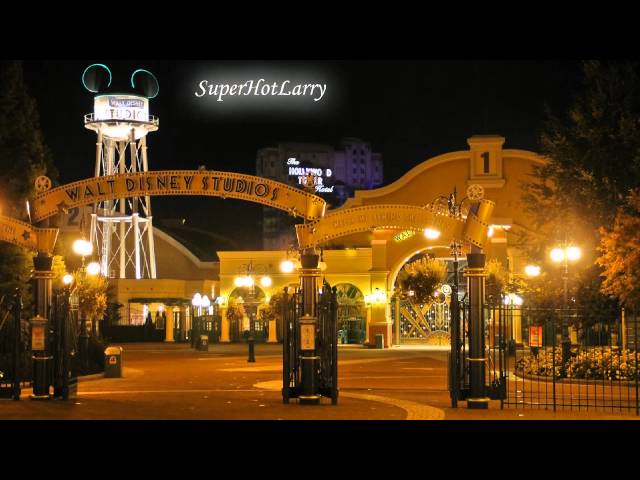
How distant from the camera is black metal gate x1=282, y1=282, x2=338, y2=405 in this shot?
2164cm

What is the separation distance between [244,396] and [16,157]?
46.4ft

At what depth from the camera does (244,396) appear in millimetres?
23719

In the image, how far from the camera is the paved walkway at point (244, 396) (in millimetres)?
19609

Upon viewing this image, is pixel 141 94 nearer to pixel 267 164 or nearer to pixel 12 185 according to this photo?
pixel 12 185

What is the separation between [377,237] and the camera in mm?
55375

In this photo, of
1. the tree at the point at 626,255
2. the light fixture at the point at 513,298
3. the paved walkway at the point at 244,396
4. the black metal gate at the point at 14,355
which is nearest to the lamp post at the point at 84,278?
the paved walkway at the point at 244,396

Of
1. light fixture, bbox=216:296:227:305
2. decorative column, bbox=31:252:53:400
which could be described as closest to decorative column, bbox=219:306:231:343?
light fixture, bbox=216:296:227:305

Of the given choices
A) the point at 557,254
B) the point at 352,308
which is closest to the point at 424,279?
the point at 352,308

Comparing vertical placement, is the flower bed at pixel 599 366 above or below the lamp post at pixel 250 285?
below

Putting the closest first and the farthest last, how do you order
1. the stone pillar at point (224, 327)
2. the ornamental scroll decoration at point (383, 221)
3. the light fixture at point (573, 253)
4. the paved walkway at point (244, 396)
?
1. the paved walkway at point (244, 396)
2. the ornamental scroll decoration at point (383, 221)
3. the light fixture at point (573, 253)
4. the stone pillar at point (224, 327)

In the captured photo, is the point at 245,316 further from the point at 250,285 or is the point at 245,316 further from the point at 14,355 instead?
the point at 14,355

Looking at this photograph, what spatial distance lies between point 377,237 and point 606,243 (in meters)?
30.3

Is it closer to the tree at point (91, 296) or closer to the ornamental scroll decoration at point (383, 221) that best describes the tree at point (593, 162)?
the ornamental scroll decoration at point (383, 221)

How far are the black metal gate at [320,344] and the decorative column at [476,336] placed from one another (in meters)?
2.66
